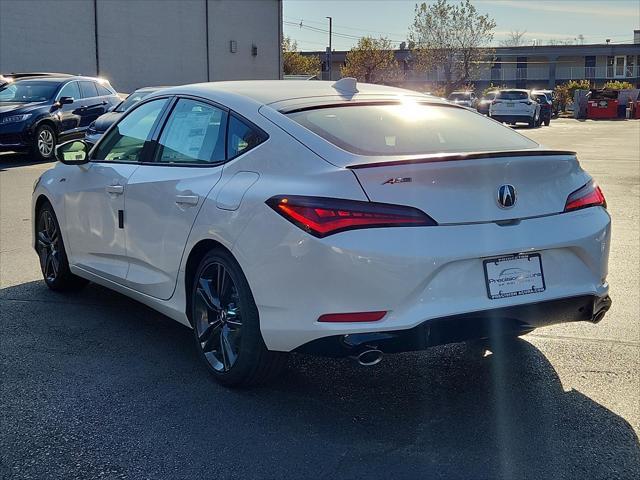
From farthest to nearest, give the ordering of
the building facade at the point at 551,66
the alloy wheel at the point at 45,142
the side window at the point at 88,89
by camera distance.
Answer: the building facade at the point at 551,66 → the side window at the point at 88,89 → the alloy wheel at the point at 45,142

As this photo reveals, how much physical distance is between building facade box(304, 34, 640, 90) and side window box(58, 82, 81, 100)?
2152 inches

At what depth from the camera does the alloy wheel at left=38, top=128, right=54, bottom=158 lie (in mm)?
16031

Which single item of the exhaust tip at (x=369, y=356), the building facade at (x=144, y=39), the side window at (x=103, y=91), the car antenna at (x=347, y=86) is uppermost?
the building facade at (x=144, y=39)

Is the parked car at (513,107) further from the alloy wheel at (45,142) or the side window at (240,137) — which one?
the side window at (240,137)

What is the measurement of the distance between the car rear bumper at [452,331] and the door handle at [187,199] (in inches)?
42.4

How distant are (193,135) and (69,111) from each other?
43.2ft

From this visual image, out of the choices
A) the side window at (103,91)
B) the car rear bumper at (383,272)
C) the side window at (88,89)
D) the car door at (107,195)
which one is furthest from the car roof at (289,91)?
the side window at (103,91)

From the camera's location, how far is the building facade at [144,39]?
2583 cm

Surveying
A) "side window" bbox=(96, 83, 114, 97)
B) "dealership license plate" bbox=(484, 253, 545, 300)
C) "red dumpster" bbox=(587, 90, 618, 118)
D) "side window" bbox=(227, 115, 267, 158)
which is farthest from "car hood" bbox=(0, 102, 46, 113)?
"red dumpster" bbox=(587, 90, 618, 118)

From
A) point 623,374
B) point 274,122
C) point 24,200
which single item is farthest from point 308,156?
point 24,200

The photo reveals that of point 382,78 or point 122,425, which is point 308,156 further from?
point 382,78

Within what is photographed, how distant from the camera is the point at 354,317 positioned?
135 inches

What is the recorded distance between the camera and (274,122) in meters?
4.00

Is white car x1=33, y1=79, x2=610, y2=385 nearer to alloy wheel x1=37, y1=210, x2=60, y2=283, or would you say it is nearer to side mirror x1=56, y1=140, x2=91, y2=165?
side mirror x1=56, y1=140, x2=91, y2=165
